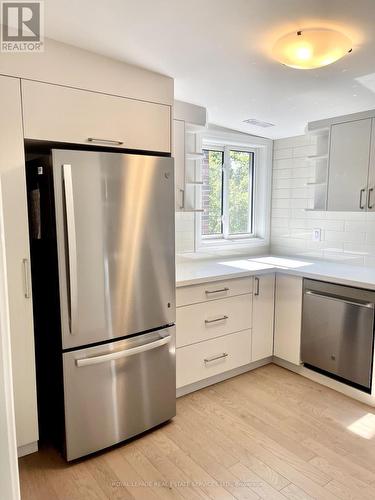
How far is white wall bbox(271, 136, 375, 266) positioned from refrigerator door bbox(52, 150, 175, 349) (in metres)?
1.75

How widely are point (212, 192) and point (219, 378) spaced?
167 cm

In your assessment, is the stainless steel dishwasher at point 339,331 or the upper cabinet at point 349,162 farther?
the upper cabinet at point 349,162

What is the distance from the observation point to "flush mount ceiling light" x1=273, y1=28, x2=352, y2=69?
1570 mm

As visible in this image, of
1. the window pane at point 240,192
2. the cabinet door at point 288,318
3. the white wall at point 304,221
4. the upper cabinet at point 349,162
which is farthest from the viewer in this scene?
the window pane at point 240,192

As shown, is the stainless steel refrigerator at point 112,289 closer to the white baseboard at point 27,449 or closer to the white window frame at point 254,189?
the white baseboard at point 27,449

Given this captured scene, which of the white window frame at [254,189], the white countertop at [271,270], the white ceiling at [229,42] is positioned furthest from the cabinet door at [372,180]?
the white window frame at [254,189]

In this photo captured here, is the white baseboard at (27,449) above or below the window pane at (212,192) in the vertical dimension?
below

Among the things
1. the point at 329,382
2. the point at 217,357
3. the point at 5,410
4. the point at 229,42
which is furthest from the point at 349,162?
the point at 5,410

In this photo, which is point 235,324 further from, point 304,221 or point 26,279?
point 26,279

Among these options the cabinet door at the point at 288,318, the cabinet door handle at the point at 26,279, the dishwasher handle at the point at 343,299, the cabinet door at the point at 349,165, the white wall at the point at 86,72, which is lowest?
the cabinet door at the point at 288,318

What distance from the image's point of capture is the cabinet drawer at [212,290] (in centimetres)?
246

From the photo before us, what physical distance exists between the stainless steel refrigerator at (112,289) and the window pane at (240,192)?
1598 millimetres

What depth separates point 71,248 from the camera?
1761mm

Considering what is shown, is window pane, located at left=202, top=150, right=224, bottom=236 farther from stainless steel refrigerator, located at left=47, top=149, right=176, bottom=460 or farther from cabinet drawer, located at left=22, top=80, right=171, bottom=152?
stainless steel refrigerator, located at left=47, top=149, right=176, bottom=460
